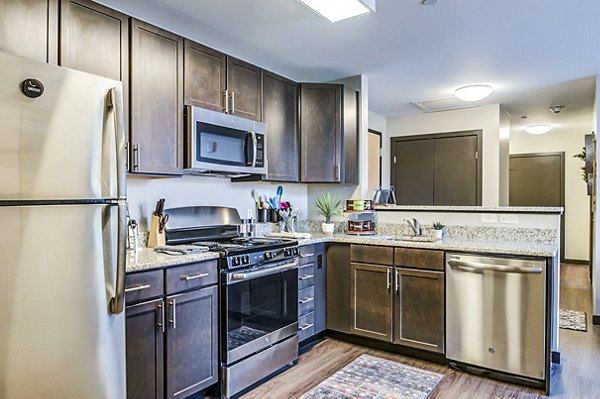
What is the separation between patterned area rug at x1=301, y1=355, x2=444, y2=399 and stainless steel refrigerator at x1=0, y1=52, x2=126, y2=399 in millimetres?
1338

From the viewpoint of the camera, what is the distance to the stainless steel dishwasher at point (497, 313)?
100 inches

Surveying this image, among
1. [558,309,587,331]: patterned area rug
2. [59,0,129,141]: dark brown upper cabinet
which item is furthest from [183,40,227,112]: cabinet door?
[558,309,587,331]: patterned area rug

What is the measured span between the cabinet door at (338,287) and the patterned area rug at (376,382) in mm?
449

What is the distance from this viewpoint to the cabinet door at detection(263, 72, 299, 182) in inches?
132

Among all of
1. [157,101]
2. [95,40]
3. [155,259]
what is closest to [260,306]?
[155,259]

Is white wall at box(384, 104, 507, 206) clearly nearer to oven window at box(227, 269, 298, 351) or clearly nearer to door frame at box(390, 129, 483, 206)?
door frame at box(390, 129, 483, 206)

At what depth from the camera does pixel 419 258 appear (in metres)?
2.99

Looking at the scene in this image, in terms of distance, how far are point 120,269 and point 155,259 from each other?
18.6 inches

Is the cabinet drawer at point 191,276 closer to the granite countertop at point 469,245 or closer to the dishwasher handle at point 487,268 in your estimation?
the granite countertop at point 469,245

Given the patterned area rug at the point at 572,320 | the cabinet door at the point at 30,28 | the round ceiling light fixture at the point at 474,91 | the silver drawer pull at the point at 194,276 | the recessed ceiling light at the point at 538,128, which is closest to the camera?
the cabinet door at the point at 30,28

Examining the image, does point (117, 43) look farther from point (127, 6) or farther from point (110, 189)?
point (110, 189)

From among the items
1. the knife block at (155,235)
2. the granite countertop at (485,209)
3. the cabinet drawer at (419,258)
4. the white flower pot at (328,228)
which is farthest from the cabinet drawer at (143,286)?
the granite countertop at (485,209)

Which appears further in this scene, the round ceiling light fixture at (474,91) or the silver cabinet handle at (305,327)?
the round ceiling light fixture at (474,91)

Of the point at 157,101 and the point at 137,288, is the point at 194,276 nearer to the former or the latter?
the point at 137,288
